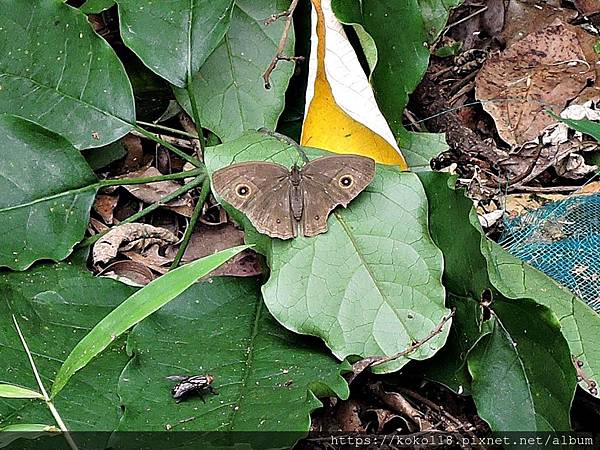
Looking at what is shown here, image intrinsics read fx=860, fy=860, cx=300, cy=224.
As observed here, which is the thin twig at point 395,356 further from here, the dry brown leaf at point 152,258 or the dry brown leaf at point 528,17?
the dry brown leaf at point 528,17

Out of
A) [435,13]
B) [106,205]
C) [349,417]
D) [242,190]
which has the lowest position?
[349,417]

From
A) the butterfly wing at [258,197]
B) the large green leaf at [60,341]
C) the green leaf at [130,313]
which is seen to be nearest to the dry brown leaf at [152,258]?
the large green leaf at [60,341]

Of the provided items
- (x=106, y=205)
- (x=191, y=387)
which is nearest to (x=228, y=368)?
(x=191, y=387)

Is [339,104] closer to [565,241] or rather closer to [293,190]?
[293,190]

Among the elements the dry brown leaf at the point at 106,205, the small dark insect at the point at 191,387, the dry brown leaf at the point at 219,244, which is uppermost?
the small dark insect at the point at 191,387

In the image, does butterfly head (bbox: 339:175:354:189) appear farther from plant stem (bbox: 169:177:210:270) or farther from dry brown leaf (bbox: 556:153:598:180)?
dry brown leaf (bbox: 556:153:598:180)

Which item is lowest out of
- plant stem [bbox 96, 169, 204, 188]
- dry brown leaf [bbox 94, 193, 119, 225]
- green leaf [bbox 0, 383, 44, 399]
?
dry brown leaf [bbox 94, 193, 119, 225]

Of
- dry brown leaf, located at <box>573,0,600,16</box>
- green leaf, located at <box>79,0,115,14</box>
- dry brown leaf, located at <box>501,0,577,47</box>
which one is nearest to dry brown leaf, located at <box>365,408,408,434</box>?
green leaf, located at <box>79,0,115,14</box>
